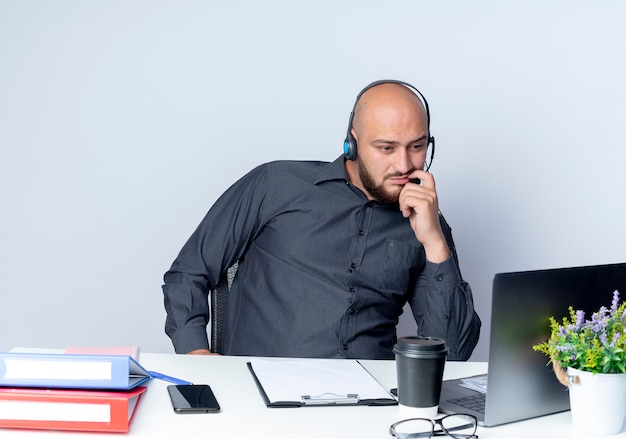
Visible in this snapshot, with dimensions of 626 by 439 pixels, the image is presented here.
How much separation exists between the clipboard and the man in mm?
482

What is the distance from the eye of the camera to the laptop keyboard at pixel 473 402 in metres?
1.41

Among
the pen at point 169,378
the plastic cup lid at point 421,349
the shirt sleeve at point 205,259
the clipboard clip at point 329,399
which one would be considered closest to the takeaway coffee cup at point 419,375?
the plastic cup lid at point 421,349

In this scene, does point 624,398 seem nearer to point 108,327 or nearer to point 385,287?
point 385,287

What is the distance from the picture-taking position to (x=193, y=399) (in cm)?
138

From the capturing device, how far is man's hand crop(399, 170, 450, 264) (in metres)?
2.11

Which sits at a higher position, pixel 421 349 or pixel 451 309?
pixel 421 349

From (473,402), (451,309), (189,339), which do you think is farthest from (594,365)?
(189,339)

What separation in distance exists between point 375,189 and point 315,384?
33.8 inches

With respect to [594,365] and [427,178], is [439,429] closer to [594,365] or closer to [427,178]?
[594,365]

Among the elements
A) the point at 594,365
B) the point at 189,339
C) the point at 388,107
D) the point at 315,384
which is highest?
the point at 388,107

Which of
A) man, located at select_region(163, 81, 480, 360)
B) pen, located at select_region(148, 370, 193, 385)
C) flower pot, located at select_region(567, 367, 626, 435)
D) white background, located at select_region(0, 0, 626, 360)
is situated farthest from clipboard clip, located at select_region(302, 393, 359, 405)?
white background, located at select_region(0, 0, 626, 360)

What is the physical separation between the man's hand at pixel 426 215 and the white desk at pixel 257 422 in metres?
0.77

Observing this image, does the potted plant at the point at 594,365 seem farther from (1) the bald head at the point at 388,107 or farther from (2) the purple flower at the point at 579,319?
(1) the bald head at the point at 388,107

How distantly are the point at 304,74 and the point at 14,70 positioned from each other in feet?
3.39
